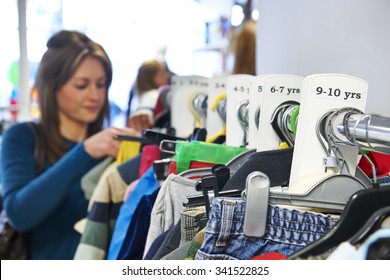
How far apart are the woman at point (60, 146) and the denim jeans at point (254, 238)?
3.47 feet

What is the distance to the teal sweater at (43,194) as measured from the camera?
1.67 m

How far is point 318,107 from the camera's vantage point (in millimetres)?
674

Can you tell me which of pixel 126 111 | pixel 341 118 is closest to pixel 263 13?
pixel 341 118

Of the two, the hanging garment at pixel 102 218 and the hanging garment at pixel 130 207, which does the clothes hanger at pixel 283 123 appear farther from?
the hanging garment at pixel 102 218

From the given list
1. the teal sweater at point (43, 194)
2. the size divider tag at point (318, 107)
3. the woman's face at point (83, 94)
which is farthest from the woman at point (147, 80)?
the size divider tag at point (318, 107)

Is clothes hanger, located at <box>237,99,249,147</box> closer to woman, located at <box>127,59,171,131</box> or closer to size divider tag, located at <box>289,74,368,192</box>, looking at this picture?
size divider tag, located at <box>289,74,368,192</box>

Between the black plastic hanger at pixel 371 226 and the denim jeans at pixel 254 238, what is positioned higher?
the black plastic hanger at pixel 371 226

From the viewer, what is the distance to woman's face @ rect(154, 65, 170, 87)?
261 centimetres

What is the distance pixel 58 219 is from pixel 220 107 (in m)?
0.87

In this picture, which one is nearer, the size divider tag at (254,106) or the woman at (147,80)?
the size divider tag at (254,106)

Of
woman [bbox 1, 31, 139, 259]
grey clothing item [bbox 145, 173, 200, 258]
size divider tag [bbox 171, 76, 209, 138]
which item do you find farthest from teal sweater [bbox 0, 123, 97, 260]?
grey clothing item [bbox 145, 173, 200, 258]

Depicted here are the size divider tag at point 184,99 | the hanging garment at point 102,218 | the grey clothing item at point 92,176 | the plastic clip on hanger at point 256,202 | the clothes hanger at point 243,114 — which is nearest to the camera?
the plastic clip on hanger at point 256,202

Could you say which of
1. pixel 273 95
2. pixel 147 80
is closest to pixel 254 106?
pixel 273 95

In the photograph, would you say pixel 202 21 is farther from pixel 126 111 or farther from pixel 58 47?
pixel 58 47
